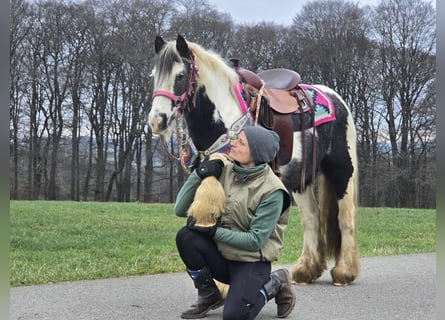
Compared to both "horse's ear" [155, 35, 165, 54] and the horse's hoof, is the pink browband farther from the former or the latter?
the horse's hoof

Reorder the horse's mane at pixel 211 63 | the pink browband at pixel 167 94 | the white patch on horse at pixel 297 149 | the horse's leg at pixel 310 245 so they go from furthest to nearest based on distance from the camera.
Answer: the horse's leg at pixel 310 245 < the white patch on horse at pixel 297 149 < the horse's mane at pixel 211 63 < the pink browband at pixel 167 94

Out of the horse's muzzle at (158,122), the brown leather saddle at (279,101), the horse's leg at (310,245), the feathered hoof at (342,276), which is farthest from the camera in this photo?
the horse's leg at (310,245)

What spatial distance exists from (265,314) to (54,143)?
2758cm

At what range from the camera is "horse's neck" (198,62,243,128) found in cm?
427

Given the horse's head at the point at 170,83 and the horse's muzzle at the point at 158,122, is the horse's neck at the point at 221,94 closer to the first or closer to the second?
the horse's head at the point at 170,83

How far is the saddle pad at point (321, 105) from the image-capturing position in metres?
5.20

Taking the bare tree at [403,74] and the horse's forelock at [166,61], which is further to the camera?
the bare tree at [403,74]

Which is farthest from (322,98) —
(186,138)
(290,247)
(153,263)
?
(290,247)

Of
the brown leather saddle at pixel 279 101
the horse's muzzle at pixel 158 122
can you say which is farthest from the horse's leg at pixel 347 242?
the horse's muzzle at pixel 158 122

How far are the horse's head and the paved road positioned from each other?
4.50ft

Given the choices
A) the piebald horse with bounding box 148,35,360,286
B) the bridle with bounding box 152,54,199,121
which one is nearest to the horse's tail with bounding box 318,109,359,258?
the piebald horse with bounding box 148,35,360,286

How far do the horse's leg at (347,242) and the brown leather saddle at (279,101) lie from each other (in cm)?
92

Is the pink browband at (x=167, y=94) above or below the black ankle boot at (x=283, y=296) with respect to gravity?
above

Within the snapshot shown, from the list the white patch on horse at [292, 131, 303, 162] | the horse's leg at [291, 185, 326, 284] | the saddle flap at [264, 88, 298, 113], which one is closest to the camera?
the saddle flap at [264, 88, 298, 113]
